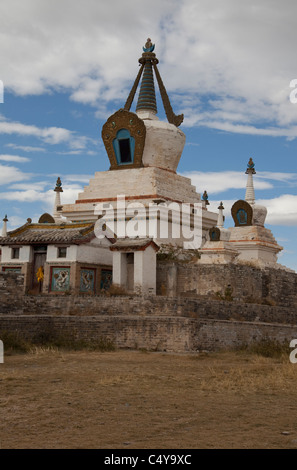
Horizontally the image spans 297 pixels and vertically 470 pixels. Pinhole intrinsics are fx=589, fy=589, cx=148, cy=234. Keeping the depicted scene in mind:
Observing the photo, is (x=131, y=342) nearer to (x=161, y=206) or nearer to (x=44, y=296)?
(x=44, y=296)

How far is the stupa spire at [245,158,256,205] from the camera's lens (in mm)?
31050

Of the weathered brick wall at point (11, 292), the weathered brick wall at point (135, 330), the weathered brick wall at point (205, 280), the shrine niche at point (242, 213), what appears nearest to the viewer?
the weathered brick wall at point (135, 330)

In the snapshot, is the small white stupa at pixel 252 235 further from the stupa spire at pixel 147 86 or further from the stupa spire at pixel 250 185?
the stupa spire at pixel 147 86

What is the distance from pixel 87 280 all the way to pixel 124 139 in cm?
812

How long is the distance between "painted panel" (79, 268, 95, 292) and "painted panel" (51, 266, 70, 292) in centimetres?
44

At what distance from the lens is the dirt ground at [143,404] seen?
6.47 metres

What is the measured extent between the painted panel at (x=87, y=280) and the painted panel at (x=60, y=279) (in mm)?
440

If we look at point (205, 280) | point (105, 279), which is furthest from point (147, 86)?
point (205, 280)

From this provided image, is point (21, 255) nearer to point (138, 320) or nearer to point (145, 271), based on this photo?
point (145, 271)

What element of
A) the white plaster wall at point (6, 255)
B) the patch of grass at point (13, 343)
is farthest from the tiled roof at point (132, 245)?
the patch of grass at point (13, 343)

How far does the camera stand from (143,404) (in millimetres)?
8398

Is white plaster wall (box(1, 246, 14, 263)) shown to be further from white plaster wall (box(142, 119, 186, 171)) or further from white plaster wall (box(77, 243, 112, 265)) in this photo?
white plaster wall (box(142, 119, 186, 171))

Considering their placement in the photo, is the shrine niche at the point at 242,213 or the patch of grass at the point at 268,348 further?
the shrine niche at the point at 242,213

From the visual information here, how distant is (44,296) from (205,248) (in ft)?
23.5
